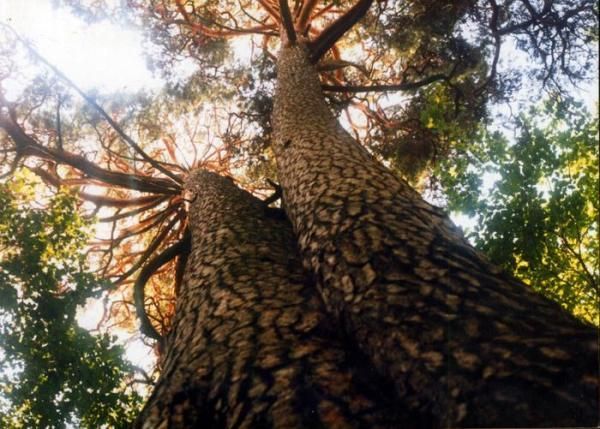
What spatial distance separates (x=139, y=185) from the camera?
8.20 meters

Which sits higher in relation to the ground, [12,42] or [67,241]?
[12,42]

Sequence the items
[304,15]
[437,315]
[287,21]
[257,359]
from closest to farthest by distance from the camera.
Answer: [437,315] < [257,359] < [287,21] < [304,15]

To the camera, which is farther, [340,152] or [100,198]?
[100,198]

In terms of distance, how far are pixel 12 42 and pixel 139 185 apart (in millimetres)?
2984

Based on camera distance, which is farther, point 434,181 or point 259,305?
point 434,181

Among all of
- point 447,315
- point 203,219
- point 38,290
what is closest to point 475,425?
point 447,315

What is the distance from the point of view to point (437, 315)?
1.77m

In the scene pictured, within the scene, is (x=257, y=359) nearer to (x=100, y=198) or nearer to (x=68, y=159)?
(x=68, y=159)

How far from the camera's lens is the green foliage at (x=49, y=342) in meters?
4.37

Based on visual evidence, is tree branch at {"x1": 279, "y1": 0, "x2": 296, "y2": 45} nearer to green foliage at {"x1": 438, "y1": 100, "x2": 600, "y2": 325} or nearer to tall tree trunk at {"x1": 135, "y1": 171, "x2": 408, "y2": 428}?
green foliage at {"x1": 438, "y1": 100, "x2": 600, "y2": 325}

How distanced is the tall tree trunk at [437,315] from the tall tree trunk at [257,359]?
0.39 ft

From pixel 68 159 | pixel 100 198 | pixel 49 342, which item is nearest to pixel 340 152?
pixel 49 342

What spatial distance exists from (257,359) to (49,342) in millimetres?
3284

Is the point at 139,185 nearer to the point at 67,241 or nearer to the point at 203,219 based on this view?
the point at 67,241
